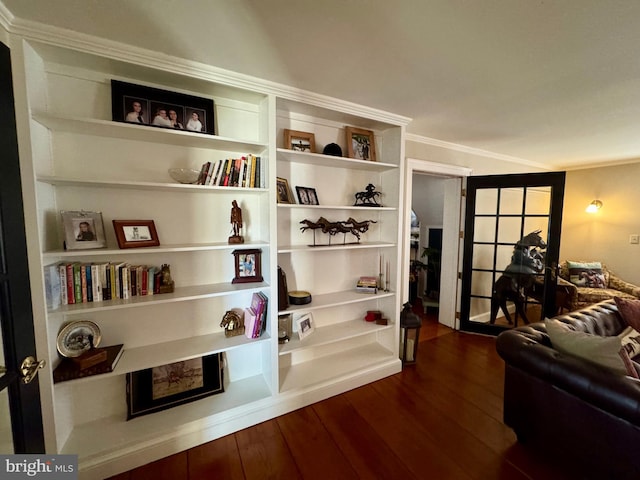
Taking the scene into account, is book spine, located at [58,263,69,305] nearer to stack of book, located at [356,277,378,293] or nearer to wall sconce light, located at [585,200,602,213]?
stack of book, located at [356,277,378,293]

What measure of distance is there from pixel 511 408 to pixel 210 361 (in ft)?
6.56

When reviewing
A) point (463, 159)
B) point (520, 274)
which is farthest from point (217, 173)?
point (520, 274)

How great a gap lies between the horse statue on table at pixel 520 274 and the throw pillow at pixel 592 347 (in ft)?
5.63

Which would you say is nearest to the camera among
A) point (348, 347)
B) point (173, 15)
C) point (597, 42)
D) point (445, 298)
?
point (173, 15)

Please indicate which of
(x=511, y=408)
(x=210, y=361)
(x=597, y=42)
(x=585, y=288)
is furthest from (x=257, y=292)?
(x=585, y=288)

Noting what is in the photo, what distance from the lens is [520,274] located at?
2.93 meters

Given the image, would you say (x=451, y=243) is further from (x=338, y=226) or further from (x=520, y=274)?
(x=338, y=226)

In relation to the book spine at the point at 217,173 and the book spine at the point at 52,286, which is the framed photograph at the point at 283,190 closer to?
the book spine at the point at 217,173

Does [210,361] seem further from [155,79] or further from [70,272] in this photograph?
[155,79]

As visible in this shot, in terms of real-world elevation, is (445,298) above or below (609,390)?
below

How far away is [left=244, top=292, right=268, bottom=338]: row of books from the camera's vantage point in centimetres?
173

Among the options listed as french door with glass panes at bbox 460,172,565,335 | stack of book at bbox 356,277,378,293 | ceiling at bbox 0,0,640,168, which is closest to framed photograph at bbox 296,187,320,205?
ceiling at bbox 0,0,640,168

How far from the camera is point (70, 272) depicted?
1.32 meters

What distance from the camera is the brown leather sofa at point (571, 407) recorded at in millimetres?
1086
